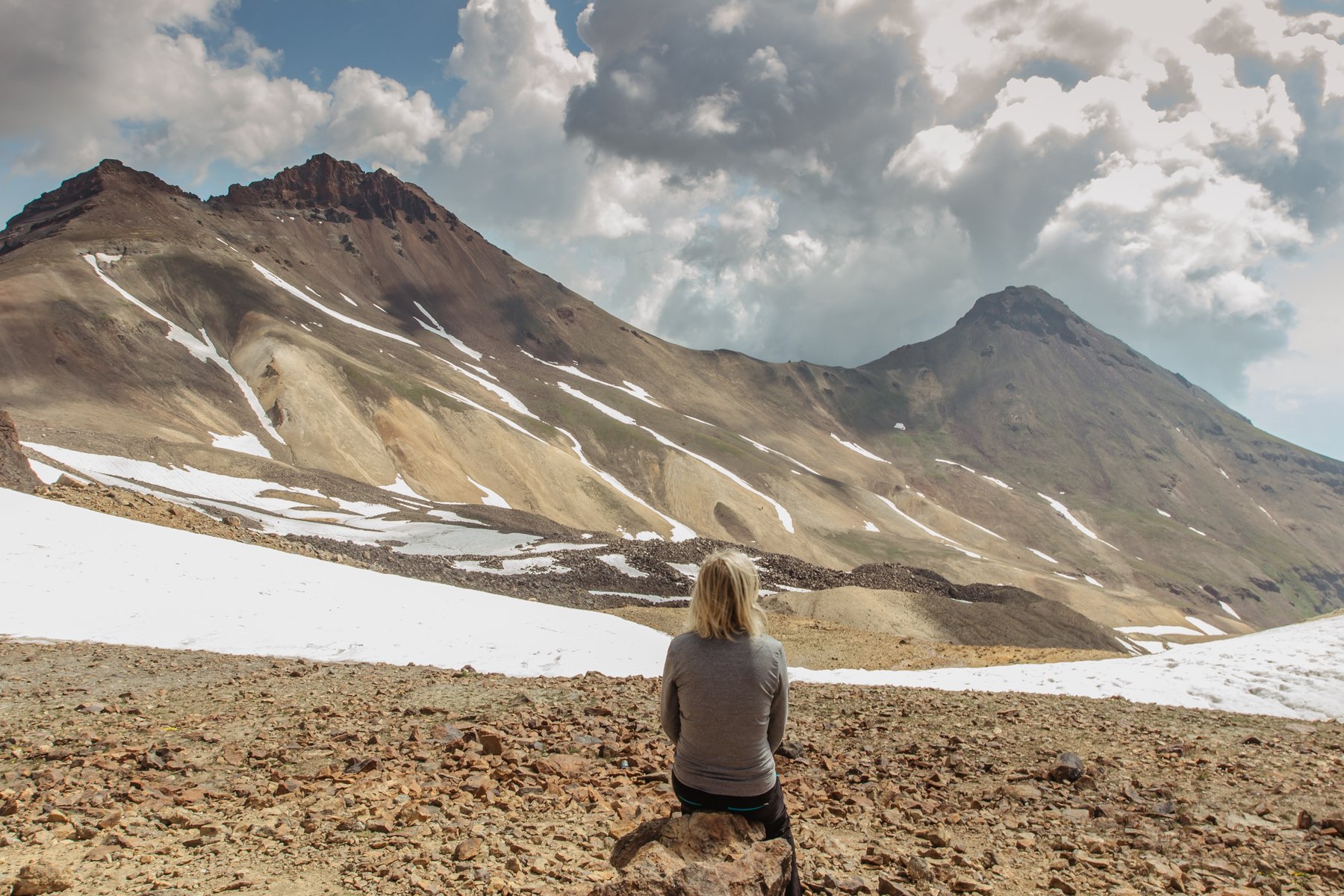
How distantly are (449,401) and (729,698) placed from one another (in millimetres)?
90128

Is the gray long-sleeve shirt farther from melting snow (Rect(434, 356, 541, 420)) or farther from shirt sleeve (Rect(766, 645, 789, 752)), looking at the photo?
melting snow (Rect(434, 356, 541, 420))

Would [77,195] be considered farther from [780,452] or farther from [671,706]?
[671,706]

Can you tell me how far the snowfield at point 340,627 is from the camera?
→ 13430 mm

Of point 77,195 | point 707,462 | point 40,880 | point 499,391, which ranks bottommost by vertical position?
point 40,880

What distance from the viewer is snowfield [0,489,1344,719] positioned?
1343cm

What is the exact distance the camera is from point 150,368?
78.2m

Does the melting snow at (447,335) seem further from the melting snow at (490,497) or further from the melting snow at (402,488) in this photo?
the melting snow at (402,488)

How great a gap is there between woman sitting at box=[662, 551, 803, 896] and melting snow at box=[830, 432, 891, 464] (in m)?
177

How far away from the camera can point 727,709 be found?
14.4 feet

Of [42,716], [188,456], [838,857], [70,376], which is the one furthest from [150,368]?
[838,857]

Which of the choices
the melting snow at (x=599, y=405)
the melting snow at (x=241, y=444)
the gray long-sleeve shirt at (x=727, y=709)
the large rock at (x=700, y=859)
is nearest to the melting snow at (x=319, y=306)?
the melting snow at (x=599, y=405)

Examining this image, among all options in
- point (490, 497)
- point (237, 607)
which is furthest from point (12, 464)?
point (490, 497)

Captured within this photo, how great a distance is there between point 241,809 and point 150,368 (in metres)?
88.3

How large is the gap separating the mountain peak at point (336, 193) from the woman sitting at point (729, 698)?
618 ft
